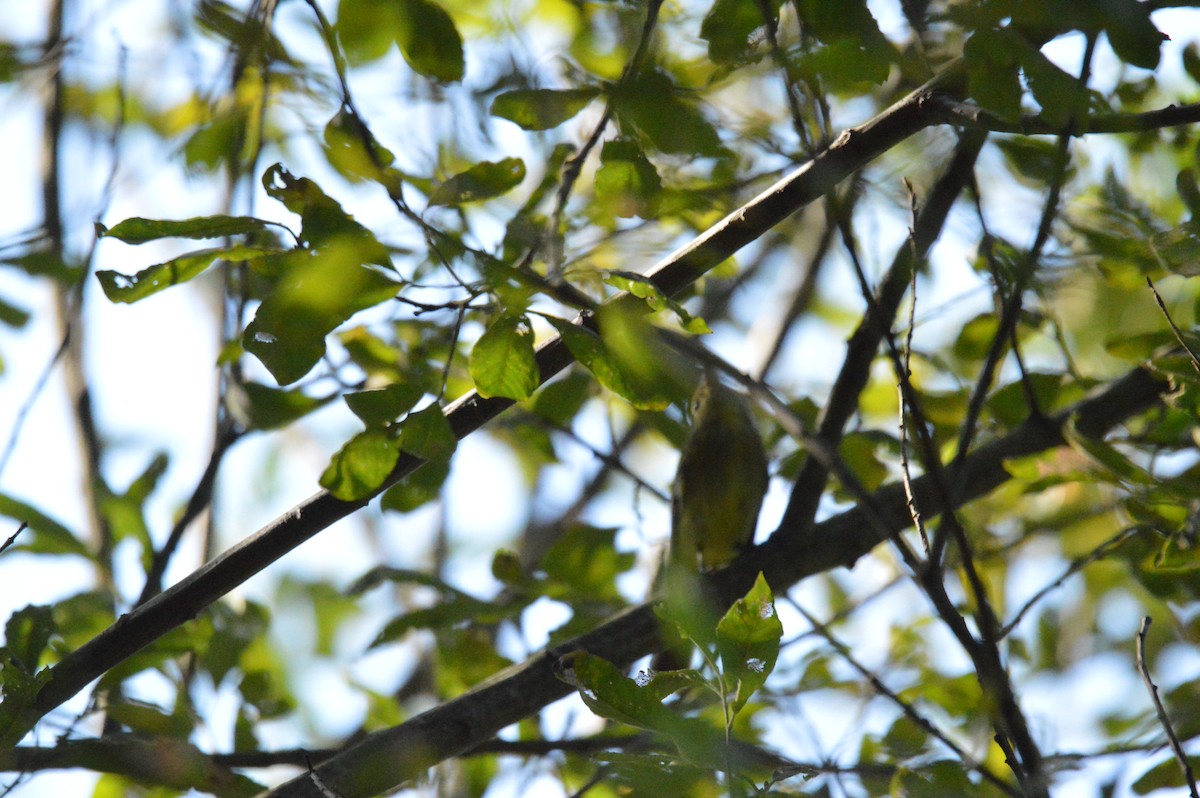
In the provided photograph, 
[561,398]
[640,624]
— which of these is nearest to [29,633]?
[640,624]

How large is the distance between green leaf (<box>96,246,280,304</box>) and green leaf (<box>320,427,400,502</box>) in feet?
1.06

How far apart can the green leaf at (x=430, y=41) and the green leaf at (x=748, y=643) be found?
90 centimetres

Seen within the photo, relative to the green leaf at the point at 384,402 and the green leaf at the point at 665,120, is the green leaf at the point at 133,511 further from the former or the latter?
the green leaf at the point at 665,120

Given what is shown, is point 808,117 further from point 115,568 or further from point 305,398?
point 115,568

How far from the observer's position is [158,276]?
5.21ft

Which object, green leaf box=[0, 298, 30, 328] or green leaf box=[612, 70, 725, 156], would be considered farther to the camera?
green leaf box=[0, 298, 30, 328]

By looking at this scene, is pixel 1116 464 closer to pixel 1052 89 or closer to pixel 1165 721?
pixel 1165 721

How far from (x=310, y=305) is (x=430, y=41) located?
1.71ft

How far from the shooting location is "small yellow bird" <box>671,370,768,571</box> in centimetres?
318

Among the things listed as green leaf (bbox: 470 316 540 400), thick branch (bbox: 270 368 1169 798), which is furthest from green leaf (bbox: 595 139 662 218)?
thick branch (bbox: 270 368 1169 798)

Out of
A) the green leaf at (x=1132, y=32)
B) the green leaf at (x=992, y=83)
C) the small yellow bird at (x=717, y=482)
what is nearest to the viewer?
the green leaf at (x=1132, y=32)

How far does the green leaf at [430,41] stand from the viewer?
4.87 ft

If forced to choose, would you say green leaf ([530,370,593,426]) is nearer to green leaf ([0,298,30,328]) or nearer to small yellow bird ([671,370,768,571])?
small yellow bird ([671,370,768,571])

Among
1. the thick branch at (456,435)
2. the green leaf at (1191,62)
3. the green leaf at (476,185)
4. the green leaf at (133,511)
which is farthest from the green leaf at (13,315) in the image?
the green leaf at (1191,62)
